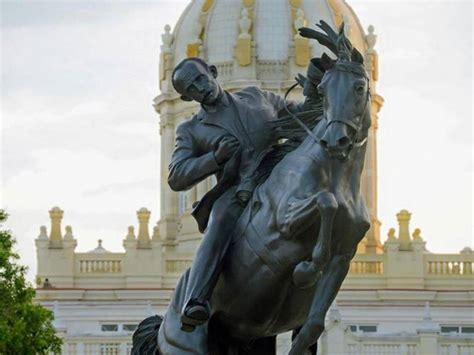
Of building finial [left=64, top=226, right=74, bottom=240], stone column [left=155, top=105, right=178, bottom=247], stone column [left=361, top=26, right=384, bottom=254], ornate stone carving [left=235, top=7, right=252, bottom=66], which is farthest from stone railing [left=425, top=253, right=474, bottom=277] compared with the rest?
building finial [left=64, top=226, right=74, bottom=240]

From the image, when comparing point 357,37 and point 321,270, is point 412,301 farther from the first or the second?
point 321,270

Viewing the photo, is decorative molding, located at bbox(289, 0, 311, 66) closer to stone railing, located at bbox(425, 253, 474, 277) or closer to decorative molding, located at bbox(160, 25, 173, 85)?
Result: decorative molding, located at bbox(160, 25, 173, 85)

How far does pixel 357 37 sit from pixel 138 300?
1490 centimetres

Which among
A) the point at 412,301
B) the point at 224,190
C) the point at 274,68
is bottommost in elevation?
the point at 224,190

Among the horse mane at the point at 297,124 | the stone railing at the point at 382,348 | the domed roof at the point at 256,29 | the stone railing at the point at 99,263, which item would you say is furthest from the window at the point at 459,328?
the horse mane at the point at 297,124

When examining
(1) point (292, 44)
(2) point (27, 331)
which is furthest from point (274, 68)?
(2) point (27, 331)

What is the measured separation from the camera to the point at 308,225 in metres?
12.3

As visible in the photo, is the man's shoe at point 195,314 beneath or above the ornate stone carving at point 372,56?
beneath

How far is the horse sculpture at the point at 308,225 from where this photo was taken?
12.3 metres

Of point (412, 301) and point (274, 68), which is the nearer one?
point (412, 301)

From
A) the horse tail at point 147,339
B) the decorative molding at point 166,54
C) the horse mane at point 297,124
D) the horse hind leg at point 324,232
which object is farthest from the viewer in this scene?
the decorative molding at point 166,54

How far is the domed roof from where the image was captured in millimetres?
76500

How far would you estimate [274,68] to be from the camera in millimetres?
76438

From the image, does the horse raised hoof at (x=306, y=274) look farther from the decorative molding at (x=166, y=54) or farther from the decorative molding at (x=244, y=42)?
the decorative molding at (x=166, y=54)
